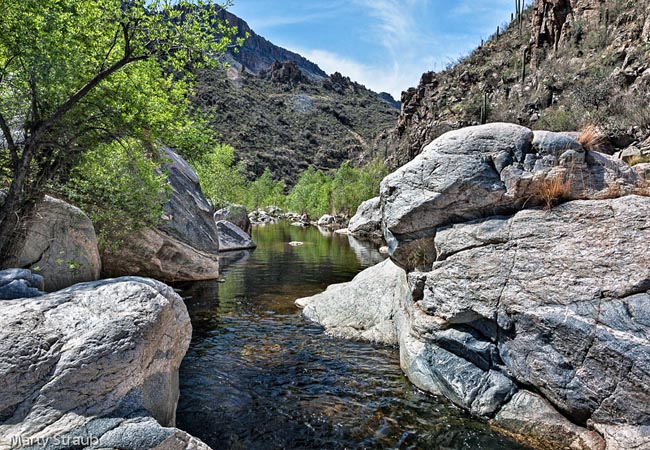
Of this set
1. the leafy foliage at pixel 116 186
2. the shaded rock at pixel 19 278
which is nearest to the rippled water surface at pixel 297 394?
the shaded rock at pixel 19 278

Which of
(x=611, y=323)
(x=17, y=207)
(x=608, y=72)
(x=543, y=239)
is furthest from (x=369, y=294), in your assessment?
(x=608, y=72)

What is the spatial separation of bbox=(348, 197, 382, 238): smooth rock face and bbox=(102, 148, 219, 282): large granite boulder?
2980cm

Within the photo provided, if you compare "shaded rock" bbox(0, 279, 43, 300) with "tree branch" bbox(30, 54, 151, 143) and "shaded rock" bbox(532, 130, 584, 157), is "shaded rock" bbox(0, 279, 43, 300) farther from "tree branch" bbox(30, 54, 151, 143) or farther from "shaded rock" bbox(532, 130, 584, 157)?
"shaded rock" bbox(532, 130, 584, 157)

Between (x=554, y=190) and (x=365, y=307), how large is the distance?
7112 millimetres

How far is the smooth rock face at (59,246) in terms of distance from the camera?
30.8ft

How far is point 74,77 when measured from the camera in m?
8.27

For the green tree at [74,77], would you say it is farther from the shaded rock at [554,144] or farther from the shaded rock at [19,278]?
the shaded rock at [554,144]

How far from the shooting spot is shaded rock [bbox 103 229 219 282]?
17.5 metres

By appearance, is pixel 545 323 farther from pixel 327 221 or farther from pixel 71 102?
pixel 327 221

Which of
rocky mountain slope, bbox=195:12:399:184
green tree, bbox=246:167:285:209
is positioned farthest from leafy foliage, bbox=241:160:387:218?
rocky mountain slope, bbox=195:12:399:184

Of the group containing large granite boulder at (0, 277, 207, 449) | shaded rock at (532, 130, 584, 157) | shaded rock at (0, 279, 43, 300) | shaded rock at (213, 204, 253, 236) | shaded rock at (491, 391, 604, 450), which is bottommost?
shaded rock at (491, 391, 604, 450)

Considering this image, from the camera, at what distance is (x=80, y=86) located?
8.70 m

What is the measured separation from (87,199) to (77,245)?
1.25m

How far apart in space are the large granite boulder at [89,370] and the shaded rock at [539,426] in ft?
17.9
